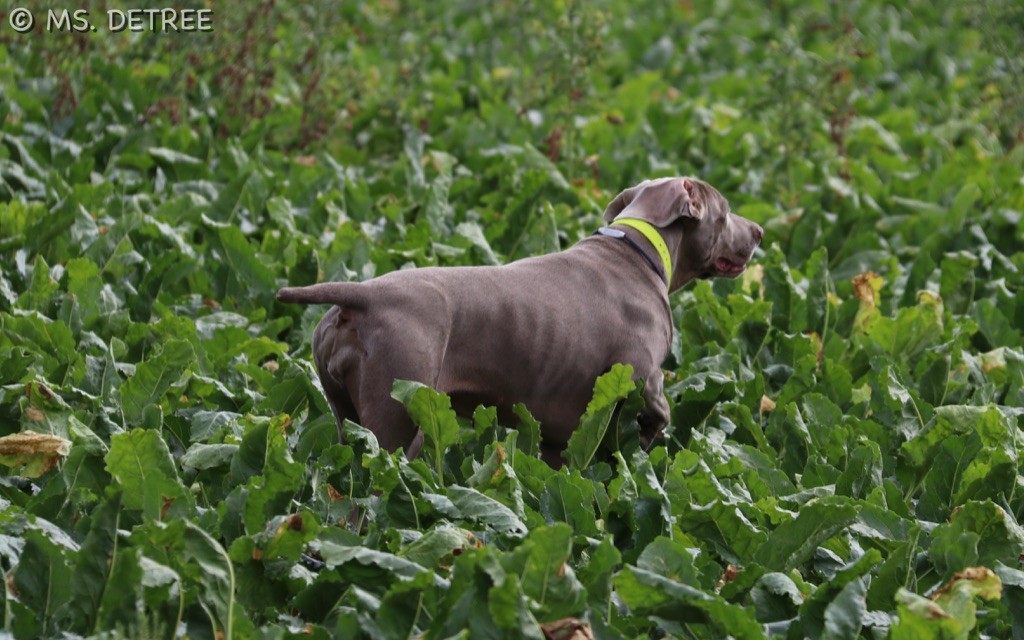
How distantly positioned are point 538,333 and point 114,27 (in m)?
4.87

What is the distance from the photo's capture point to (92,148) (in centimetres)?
768

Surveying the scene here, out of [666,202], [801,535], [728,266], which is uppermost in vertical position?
[666,202]

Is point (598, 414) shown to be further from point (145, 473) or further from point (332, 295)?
point (145, 473)

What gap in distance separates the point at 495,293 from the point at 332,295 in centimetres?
48

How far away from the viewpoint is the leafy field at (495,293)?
3.61 metres

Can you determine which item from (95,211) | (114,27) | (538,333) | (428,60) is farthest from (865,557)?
(428,60)

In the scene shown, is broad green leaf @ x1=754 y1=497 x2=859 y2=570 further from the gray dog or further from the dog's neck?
the dog's neck

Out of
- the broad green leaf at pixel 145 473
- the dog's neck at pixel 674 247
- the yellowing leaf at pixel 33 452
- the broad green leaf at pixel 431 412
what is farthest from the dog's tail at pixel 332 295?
the dog's neck at pixel 674 247

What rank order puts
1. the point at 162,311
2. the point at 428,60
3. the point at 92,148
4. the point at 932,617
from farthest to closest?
the point at 428,60, the point at 92,148, the point at 162,311, the point at 932,617

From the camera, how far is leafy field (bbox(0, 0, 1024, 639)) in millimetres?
3611

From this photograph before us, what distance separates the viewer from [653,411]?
461 cm

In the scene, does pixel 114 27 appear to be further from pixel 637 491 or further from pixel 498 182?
pixel 637 491

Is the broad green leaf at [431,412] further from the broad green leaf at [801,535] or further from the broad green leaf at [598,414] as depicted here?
the broad green leaf at [801,535]

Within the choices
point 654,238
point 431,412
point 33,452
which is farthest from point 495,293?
point 33,452
